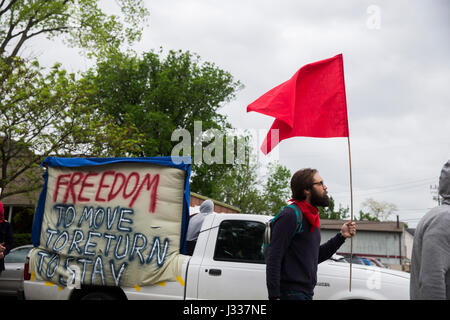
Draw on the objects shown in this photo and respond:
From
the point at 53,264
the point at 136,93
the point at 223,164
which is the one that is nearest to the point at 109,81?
the point at 136,93

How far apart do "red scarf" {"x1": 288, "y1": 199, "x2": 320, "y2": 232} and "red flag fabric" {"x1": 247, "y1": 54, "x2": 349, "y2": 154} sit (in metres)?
0.72

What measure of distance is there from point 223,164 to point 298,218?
29376 mm

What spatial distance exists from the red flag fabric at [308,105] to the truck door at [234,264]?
1475mm

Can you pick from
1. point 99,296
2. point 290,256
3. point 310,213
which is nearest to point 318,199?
point 310,213

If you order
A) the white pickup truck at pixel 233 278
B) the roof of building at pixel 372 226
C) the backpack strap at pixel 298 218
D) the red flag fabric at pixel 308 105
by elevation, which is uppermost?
the red flag fabric at pixel 308 105

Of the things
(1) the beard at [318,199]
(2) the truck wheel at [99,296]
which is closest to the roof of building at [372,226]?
(2) the truck wheel at [99,296]

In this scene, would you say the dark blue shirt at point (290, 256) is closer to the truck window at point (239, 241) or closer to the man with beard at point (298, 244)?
the man with beard at point (298, 244)

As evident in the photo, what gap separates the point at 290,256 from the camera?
3404 millimetres

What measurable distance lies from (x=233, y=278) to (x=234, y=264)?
6.9 inches

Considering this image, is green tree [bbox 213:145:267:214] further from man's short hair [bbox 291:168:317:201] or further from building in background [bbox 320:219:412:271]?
man's short hair [bbox 291:168:317:201]

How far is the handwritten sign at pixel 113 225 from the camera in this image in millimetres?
5105
